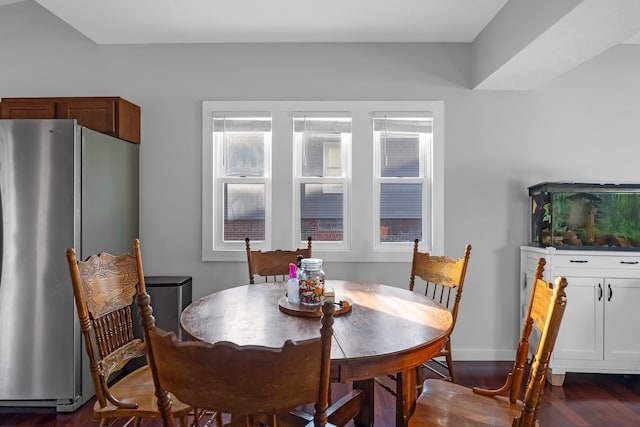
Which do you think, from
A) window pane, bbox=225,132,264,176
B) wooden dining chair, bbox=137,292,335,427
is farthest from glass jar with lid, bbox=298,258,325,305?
window pane, bbox=225,132,264,176

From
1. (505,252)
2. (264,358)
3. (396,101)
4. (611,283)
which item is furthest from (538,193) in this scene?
(264,358)

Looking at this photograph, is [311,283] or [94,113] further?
[94,113]

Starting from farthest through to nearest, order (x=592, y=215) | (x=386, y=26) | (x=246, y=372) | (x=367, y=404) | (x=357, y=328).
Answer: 1. (x=386, y=26)
2. (x=592, y=215)
3. (x=367, y=404)
4. (x=357, y=328)
5. (x=246, y=372)

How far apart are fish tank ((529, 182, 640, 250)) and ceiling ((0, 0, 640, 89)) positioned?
0.90 meters

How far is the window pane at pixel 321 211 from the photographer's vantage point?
11.1ft

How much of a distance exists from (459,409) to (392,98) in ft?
8.10

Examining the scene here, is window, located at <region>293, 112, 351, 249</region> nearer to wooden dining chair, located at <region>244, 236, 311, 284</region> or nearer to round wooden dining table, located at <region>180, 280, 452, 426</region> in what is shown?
wooden dining chair, located at <region>244, 236, 311, 284</region>

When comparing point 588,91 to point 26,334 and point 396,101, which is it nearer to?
point 396,101

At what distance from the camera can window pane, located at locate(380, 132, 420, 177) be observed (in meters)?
3.35

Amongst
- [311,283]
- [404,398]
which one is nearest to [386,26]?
[311,283]

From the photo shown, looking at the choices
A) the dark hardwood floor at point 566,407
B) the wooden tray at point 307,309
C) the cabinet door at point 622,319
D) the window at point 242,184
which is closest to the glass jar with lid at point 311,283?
the wooden tray at point 307,309

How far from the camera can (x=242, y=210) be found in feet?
11.1

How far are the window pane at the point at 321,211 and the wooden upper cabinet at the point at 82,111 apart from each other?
4.91 ft

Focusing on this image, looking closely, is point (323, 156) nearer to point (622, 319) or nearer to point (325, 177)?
point (325, 177)
